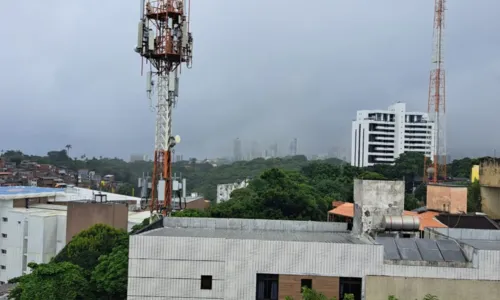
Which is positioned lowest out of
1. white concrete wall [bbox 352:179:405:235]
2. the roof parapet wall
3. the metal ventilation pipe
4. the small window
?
the small window

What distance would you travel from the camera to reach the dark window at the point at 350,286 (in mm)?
13773

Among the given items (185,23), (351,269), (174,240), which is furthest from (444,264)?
(185,23)

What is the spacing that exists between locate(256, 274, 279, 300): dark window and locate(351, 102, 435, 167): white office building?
356ft

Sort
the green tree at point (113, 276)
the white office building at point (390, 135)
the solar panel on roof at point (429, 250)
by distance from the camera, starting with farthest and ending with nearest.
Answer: the white office building at point (390, 135) → the green tree at point (113, 276) → the solar panel on roof at point (429, 250)

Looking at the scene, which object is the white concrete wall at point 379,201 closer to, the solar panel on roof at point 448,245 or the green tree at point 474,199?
the solar panel on roof at point 448,245

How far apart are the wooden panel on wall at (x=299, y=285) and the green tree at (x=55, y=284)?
12.0m

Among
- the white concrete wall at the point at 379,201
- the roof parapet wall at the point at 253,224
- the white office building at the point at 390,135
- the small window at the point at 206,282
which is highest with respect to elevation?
the white office building at the point at 390,135

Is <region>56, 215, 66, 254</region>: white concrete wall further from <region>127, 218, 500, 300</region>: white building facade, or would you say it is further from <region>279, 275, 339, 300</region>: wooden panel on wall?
<region>279, 275, 339, 300</region>: wooden panel on wall

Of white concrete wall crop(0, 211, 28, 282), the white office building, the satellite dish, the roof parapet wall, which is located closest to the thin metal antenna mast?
the satellite dish

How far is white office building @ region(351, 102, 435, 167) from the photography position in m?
118

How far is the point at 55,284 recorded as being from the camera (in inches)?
832

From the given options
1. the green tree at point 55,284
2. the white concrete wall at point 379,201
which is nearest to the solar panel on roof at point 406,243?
the white concrete wall at point 379,201

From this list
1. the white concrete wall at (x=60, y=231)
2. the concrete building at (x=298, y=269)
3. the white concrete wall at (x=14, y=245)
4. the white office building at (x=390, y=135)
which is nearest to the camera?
the concrete building at (x=298, y=269)

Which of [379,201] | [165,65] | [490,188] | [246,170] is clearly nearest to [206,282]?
[379,201]
